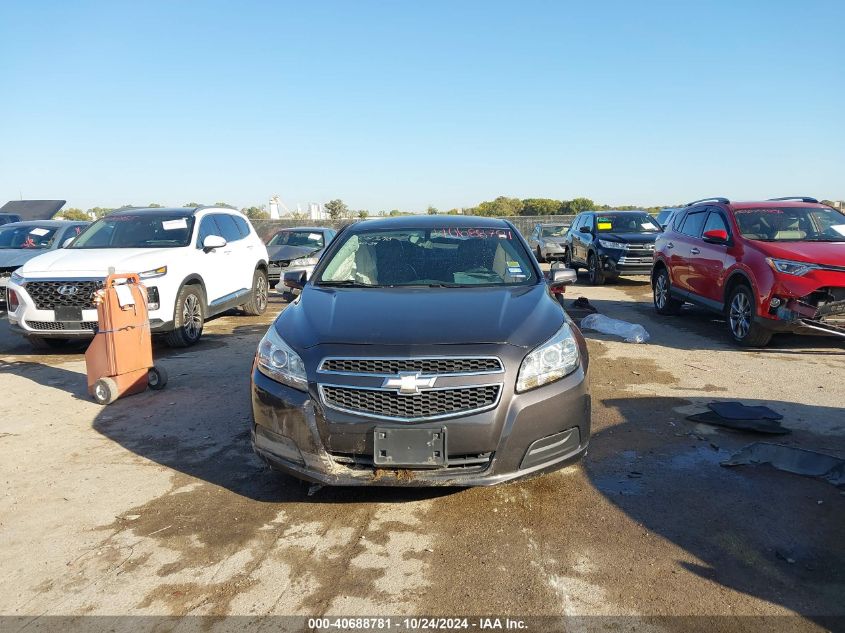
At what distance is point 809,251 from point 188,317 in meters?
7.73

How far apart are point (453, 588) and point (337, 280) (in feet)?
8.55

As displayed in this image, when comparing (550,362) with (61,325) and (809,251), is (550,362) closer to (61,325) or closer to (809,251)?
(809,251)

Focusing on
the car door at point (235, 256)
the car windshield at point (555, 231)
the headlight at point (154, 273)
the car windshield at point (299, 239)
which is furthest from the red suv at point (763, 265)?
the car windshield at point (555, 231)

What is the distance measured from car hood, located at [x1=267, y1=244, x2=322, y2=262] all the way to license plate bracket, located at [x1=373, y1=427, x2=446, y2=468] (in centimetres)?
1186

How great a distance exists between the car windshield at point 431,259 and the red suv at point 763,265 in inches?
158

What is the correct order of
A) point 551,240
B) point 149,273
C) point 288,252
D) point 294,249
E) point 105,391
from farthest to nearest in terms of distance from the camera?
1. point 551,240
2. point 294,249
3. point 288,252
4. point 149,273
5. point 105,391

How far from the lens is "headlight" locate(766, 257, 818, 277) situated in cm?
759

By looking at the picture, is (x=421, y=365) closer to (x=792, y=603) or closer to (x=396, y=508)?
(x=396, y=508)

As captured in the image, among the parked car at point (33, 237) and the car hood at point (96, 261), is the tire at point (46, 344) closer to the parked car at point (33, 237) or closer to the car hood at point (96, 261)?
the car hood at point (96, 261)

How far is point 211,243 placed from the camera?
9.27 metres

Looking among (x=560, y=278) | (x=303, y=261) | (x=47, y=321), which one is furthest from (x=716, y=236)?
Answer: (x=303, y=261)

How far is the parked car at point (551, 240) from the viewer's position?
23.2m

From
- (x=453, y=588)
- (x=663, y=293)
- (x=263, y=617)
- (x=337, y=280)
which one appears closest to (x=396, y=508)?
(x=453, y=588)

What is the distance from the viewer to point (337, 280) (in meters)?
5.03
